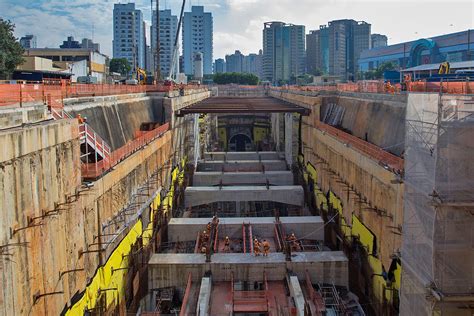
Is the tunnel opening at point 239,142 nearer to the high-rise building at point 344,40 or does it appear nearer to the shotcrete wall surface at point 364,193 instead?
the shotcrete wall surface at point 364,193

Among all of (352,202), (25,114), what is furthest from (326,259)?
(25,114)

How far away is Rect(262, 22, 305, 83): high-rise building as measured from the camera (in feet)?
615

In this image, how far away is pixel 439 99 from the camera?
32.8 feet

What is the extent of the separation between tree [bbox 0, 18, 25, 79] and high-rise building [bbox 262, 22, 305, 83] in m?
144

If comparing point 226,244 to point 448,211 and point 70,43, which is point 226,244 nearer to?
point 448,211

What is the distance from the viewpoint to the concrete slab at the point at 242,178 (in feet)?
117

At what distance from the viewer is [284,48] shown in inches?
7407

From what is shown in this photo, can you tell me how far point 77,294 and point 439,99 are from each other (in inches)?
407

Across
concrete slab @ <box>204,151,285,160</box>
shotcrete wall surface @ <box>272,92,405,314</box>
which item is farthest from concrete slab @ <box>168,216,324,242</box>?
concrete slab @ <box>204,151,285,160</box>

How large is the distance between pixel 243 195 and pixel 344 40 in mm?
166168

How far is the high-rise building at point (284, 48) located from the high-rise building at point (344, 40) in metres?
12.2

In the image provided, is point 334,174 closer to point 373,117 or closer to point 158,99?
point 373,117

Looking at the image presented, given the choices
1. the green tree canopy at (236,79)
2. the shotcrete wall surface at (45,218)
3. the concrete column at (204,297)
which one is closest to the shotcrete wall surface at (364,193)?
the concrete column at (204,297)

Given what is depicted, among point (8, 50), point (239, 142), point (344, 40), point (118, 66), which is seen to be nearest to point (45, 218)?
point (8, 50)
